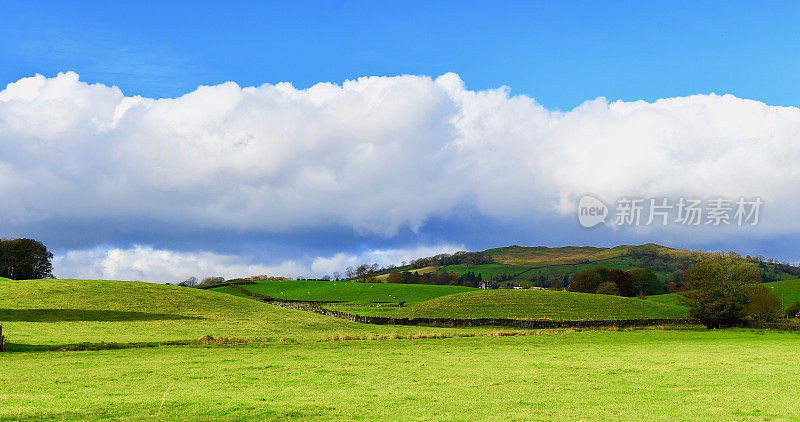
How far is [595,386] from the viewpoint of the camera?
25.5 m

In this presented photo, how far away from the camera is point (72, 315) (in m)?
64.0

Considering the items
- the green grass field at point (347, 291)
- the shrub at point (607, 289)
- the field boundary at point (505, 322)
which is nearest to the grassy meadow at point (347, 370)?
the field boundary at point (505, 322)

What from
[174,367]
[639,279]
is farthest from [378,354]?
[639,279]

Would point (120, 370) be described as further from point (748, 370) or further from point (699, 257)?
point (699, 257)

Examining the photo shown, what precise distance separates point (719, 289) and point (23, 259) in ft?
496

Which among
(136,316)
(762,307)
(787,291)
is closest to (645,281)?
(787,291)

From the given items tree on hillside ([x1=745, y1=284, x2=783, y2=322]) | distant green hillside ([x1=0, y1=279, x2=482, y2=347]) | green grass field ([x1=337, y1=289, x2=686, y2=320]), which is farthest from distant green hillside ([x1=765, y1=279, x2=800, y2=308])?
distant green hillside ([x1=0, y1=279, x2=482, y2=347])

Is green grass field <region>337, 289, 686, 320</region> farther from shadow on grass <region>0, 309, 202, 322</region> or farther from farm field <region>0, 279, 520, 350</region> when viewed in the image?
shadow on grass <region>0, 309, 202, 322</region>

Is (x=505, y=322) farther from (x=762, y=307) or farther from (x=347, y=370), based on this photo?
(x=347, y=370)

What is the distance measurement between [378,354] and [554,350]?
14532 millimetres

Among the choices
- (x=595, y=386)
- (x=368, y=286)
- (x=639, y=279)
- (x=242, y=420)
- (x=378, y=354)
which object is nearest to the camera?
(x=242, y=420)

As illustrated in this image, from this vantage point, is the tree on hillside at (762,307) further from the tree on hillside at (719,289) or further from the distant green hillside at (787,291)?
the distant green hillside at (787,291)

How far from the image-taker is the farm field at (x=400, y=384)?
65.1ft

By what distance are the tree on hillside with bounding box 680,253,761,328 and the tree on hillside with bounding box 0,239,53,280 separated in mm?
146786
